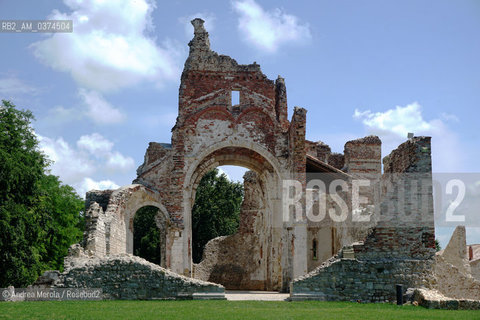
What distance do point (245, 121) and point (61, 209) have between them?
55.0 ft

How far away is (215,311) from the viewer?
11.0 meters

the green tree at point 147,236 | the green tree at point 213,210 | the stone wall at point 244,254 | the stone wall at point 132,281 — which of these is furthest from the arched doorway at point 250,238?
the green tree at point 147,236

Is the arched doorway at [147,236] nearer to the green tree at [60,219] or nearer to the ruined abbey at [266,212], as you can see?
the green tree at [60,219]

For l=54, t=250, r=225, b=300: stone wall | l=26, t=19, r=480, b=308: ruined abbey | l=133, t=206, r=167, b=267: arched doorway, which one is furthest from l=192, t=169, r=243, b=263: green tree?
l=54, t=250, r=225, b=300: stone wall

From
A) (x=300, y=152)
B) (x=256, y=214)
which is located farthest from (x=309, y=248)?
(x=300, y=152)

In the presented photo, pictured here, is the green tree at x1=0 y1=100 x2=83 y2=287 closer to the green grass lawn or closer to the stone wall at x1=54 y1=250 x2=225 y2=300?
the stone wall at x1=54 y1=250 x2=225 y2=300

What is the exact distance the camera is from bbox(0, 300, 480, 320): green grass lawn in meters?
10.0

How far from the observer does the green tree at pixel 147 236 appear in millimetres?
39984

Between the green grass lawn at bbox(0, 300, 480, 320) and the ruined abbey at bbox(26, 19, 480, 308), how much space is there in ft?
5.31

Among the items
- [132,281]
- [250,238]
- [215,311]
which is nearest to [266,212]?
[250,238]

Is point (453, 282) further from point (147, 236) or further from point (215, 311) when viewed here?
point (147, 236)

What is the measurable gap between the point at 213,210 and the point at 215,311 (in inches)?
1171

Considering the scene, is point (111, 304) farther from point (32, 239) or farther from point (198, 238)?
point (198, 238)

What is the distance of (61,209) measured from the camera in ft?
110
